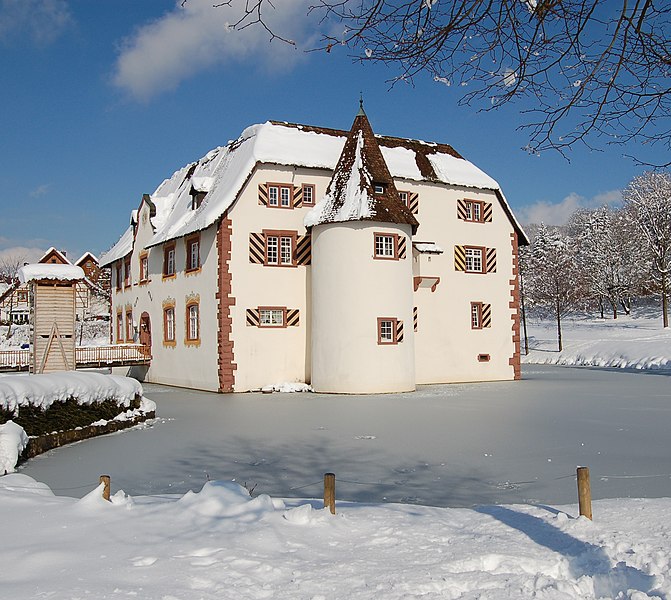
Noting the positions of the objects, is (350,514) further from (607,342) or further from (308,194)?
(607,342)

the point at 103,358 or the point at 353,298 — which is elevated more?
the point at 353,298

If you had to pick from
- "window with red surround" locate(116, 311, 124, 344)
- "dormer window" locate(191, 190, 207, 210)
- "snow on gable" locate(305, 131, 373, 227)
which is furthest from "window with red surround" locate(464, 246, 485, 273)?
"window with red surround" locate(116, 311, 124, 344)

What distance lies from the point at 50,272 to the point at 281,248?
326 inches

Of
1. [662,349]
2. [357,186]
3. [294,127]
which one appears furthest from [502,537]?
[662,349]

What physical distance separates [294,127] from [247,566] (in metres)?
23.4

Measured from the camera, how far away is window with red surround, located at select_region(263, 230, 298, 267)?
24.4m

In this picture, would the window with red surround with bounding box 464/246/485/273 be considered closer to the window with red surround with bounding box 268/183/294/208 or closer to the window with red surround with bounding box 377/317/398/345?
the window with red surround with bounding box 377/317/398/345

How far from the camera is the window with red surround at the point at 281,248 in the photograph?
80.2 feet

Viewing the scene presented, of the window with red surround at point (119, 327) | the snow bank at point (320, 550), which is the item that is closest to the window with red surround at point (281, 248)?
the window with red surround at point (119, 327)

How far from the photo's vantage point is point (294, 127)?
86.8ft

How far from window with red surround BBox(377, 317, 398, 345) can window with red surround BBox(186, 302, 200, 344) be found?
7.04 metres

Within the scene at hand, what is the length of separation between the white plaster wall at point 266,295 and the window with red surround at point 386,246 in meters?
2.99

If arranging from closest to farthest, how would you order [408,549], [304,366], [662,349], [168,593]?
[168,593]
[408,549]
[304,366]
[662,349]

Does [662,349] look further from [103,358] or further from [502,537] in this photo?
[502,537]
